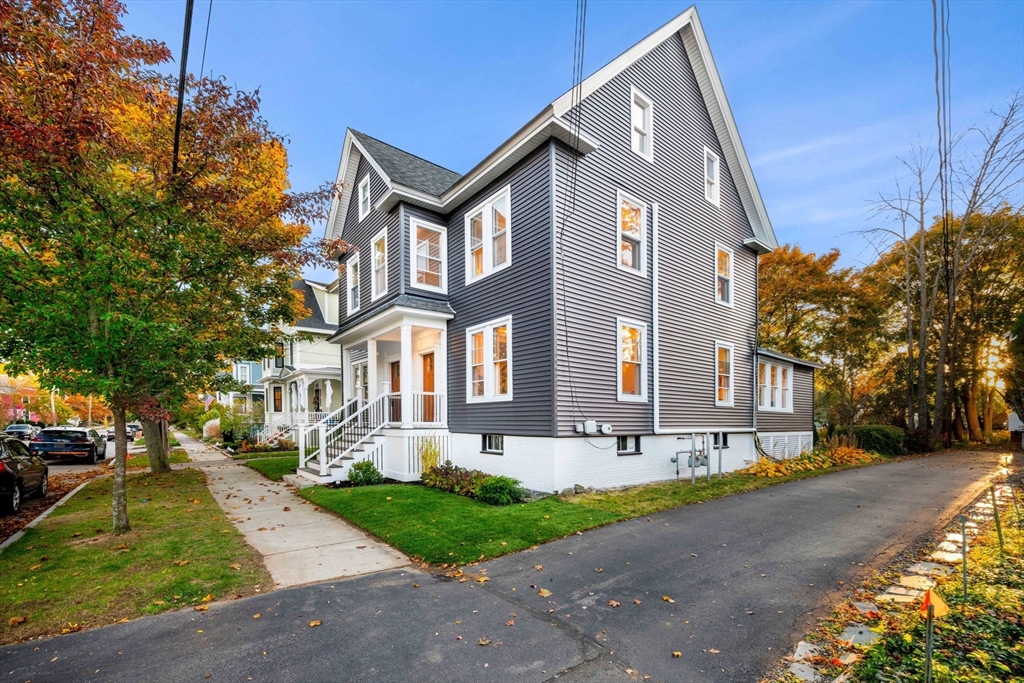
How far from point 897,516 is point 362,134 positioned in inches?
688

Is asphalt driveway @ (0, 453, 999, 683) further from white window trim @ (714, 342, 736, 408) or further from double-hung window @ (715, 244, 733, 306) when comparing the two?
double-hung window @ (715, 244, 733, 306)

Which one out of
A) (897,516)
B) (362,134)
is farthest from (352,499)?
(362,134)

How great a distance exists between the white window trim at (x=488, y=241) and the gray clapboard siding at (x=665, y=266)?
157 cm

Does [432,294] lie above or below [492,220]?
below

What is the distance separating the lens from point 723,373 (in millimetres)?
14781

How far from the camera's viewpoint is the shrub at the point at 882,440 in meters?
20.2

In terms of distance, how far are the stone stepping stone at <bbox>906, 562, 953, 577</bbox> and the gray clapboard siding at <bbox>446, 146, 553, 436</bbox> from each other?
584 cm

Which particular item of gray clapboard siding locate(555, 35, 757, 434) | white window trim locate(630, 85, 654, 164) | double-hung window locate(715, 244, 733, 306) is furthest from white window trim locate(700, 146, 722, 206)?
white window trim locate(630, 85, 654, 164)

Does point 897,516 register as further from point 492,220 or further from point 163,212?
point 163,212

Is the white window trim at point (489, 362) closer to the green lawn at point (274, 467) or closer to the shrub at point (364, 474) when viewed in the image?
the shrub at point (364, 474)

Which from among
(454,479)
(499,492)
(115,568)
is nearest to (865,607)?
(499,492)

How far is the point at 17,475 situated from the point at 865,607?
46.3 feet

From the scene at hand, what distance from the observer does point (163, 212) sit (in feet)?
22.5

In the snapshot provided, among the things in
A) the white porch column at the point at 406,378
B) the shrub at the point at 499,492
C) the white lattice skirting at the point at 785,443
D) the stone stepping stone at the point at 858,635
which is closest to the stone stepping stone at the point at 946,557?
the stone stepping stone at the point at 858,635
